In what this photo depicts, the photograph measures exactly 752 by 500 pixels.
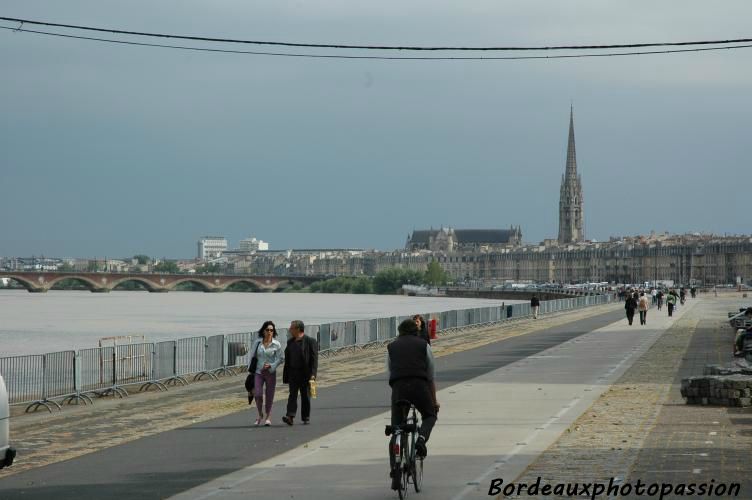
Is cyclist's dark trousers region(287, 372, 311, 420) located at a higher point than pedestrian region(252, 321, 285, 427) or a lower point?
lower

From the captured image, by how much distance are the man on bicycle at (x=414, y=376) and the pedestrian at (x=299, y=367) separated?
6.04 metres

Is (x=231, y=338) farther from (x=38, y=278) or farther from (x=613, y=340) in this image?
(x=38, y=278)

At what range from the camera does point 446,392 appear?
23.9m

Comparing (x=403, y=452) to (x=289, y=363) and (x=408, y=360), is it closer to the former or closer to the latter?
(x=408, y=360)

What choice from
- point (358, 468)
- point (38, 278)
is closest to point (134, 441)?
point (358, 468)

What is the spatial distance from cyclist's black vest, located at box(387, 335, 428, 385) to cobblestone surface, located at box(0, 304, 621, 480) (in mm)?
4455

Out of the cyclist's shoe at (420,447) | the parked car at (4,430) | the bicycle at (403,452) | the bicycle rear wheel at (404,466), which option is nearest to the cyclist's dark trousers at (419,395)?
the bicycle at (403,452)

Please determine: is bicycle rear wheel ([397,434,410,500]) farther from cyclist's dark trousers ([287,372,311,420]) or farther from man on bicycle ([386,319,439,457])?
cyclist's dark trousers ([287,372,311,420])

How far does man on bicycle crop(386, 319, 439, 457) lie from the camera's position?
12.2m

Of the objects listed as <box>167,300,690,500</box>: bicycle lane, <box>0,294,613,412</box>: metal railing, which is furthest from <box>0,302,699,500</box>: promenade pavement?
<box>0,294,613,412</box>: metal railing

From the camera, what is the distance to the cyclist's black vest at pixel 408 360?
12258 mm

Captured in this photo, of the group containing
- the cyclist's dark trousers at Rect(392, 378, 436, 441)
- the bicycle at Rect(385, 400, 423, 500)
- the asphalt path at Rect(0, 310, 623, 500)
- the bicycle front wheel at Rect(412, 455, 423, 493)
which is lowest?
the asphalt path at Rect(0, 310, 623, 500)

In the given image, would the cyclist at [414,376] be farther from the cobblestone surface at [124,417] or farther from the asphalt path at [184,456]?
the cobblestone surface at [124,417]

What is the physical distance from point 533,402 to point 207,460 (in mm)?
7989
